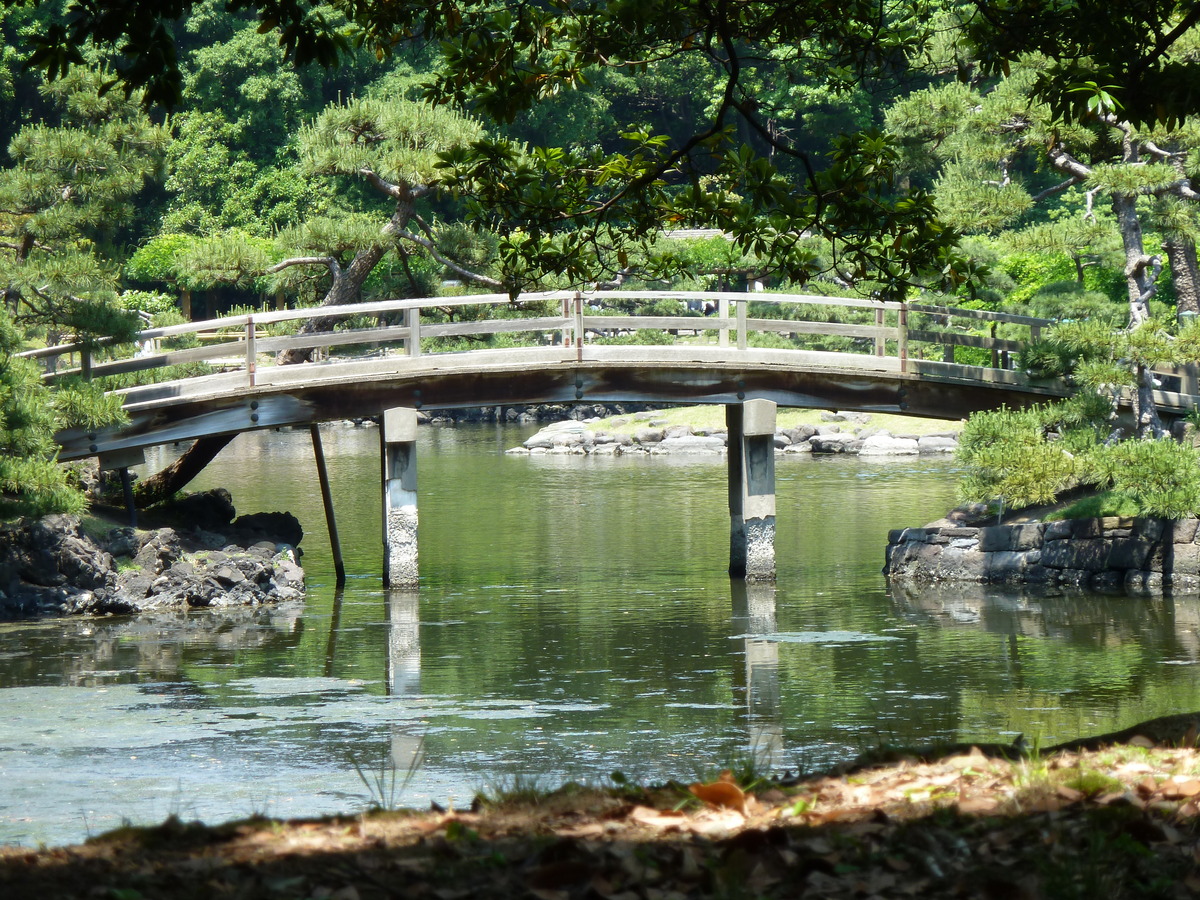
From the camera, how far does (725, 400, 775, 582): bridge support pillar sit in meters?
19.4

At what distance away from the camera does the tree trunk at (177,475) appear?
20719 mm

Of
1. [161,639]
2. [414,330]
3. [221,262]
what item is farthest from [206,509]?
[161,639]

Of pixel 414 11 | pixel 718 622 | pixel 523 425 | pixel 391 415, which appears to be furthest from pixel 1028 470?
pixel 523 425

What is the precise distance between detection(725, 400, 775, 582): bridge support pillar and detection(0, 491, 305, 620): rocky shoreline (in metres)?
5.79

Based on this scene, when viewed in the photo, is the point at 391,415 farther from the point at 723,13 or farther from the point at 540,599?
the point at 723,13

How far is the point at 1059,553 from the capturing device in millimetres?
18750

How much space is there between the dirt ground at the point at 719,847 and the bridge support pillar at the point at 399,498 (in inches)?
538

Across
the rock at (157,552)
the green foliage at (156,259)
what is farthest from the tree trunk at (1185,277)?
the green foliage at (156,259)

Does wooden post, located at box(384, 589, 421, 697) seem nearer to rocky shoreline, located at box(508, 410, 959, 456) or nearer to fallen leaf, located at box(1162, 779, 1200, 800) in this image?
fallen leaf, located at box(1162, 779, 1200, 800)

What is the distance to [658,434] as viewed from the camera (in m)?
42.1

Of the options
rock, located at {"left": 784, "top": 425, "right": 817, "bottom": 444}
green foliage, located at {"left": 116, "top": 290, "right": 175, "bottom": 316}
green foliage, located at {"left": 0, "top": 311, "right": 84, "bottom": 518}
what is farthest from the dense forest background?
rock, located at {"left": 784, "top": 425, "right": 817, "bottom": 444}

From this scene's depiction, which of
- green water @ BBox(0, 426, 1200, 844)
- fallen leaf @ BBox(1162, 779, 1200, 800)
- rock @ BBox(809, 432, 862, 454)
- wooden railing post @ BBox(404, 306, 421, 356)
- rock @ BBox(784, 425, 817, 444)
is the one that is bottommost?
green water @ BBox(0, 426, 1200, 844)

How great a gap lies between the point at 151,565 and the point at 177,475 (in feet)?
10.4

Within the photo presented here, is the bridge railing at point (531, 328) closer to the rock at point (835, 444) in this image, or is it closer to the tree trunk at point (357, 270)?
the tree trunk at point (357, 270)
